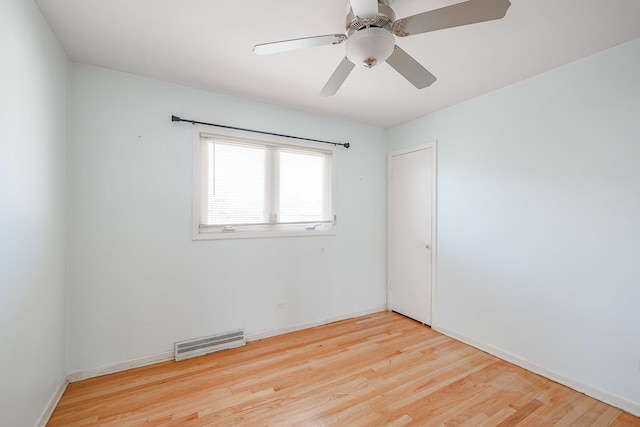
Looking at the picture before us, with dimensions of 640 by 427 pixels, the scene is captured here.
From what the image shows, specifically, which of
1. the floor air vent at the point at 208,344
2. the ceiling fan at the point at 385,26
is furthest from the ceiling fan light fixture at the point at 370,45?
the floor air vent at the point at 208,344

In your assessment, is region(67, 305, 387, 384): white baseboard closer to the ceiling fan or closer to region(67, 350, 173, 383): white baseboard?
region(67, 350, 173, 383): white baseboard

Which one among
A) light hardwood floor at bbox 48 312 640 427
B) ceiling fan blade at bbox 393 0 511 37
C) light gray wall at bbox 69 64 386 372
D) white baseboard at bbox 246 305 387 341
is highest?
ceiling fan blade at bbox 393 0 511 37

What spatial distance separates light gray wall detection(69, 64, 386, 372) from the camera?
210 centimetres

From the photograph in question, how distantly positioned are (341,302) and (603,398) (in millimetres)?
2261

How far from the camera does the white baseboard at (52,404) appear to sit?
1.61 meters

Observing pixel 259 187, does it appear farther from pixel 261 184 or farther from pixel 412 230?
pixel 412 230

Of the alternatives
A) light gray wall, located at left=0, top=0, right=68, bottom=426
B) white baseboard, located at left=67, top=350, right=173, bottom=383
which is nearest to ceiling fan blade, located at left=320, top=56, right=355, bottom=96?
light gray wall, located at left=0, top=0, right=68, bottom=426

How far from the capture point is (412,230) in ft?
11.0

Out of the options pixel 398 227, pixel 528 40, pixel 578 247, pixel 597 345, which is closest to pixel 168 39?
pixel 528 40

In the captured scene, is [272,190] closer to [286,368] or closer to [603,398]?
[286,368]

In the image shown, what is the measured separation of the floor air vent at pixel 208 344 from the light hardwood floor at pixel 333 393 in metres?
0.08

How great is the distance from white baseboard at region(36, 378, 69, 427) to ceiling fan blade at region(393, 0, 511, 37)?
2.98m

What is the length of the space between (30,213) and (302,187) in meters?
2.18

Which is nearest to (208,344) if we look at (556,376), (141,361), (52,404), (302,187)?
(141,361)
